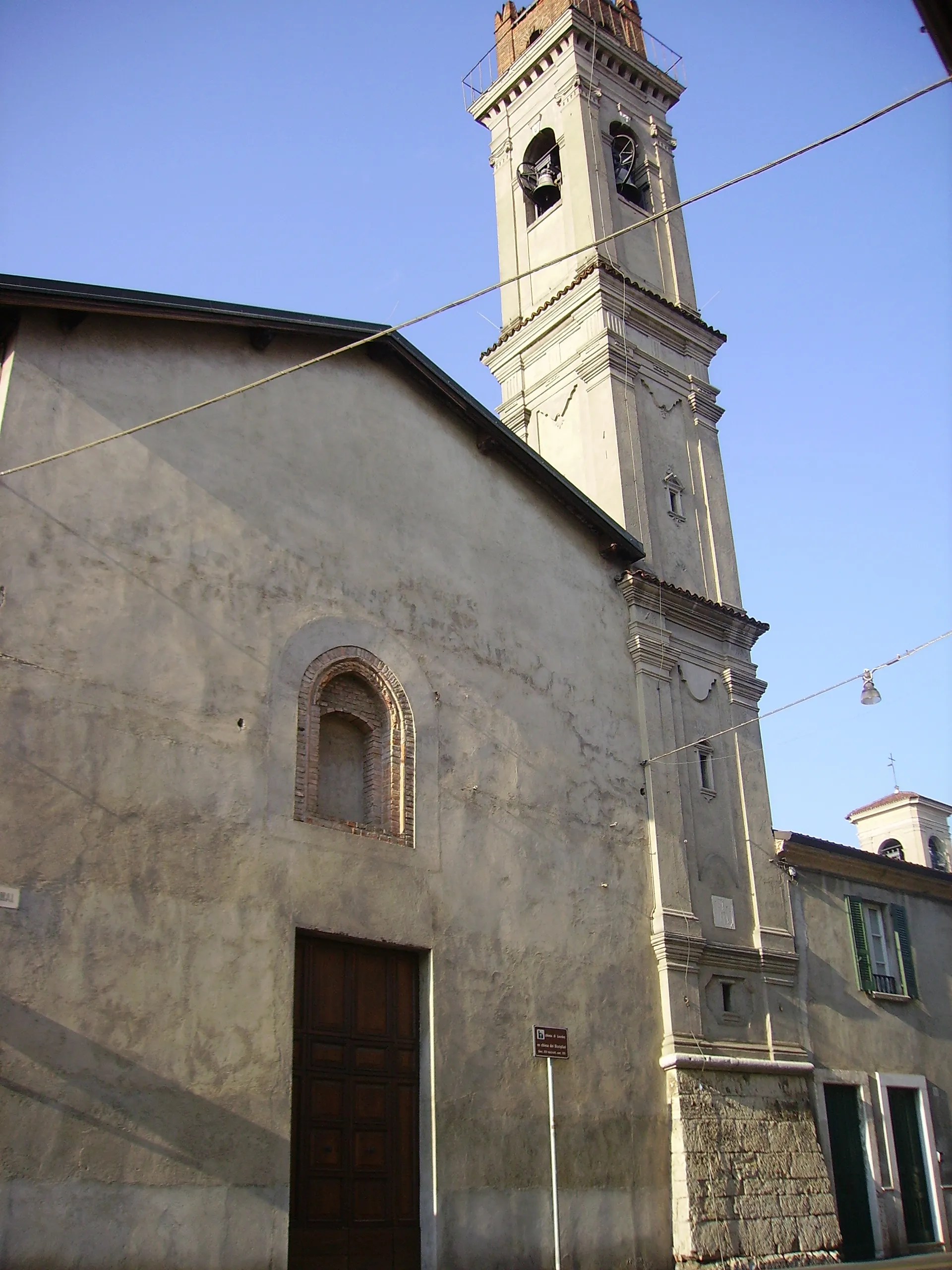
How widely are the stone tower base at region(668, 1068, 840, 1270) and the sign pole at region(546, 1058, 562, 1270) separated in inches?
78.3

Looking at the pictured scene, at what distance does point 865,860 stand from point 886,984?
1.95 meters

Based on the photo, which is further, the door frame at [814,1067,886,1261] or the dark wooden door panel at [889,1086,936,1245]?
the dark wooden door panel at [889,1086,936,1245]

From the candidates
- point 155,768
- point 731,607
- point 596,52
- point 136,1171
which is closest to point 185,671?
point 155,768

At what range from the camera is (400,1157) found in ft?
41.5

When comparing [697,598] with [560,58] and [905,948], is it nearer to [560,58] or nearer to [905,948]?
[905,948]

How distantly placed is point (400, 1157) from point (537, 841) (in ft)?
13.5

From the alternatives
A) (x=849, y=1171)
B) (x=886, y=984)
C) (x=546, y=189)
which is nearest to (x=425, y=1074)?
(x=849, y=1171)

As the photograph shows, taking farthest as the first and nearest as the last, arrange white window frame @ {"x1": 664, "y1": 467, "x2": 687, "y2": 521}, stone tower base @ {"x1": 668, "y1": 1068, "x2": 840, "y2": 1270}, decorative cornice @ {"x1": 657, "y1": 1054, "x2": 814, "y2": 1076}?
white window frame @ {"x1": 664, "y1": 467, "x2": 687, "y2": 521}, decorative cornice @ {"x1": 657, "y1": 1054, "x2": 814, "y2": 1076}, stone tower base @ {"x1": 668, "y1": 1068, "x2": 840, "y2": 1270}

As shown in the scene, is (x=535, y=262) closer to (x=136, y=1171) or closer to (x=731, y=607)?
(x=731, y=607)

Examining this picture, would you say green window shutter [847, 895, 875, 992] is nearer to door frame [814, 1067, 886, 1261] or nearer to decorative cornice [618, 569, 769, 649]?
door frame [814, 1067, 886, 1261]

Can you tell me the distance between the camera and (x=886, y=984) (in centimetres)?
1958

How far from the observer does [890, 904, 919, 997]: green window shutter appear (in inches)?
782

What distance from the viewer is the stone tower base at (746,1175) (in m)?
14.9

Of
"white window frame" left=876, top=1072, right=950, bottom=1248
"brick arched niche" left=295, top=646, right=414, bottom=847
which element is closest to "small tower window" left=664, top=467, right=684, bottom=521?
"brick arched niche" left=295, top=646, right=414, bottom=847
